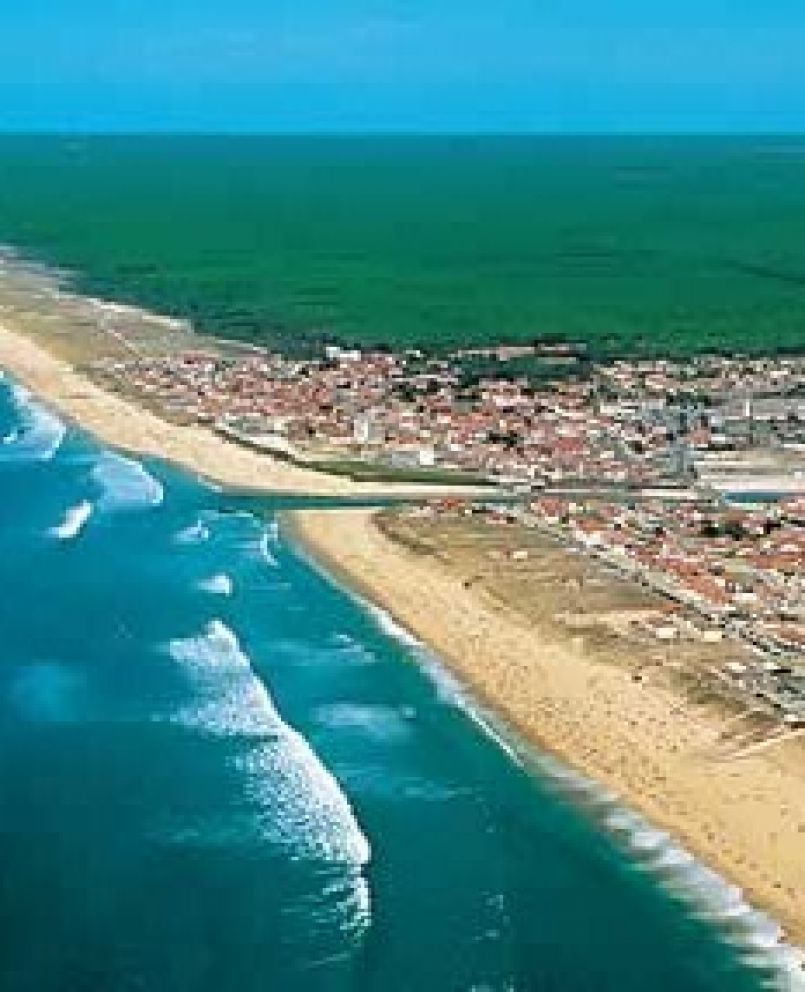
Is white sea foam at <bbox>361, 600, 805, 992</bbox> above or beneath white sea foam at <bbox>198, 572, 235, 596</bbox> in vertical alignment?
beneath

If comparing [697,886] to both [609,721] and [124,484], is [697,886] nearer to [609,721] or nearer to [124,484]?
[609,721]

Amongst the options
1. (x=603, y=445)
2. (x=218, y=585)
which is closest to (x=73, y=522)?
(x=218, y=585)

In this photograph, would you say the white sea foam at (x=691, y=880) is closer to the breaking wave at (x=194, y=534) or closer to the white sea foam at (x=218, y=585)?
the white sea foam at (x=218, y=585)

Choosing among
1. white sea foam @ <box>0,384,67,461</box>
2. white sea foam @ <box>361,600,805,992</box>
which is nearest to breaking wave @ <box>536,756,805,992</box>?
white sea foam @ <box>361,600,805,992</box>

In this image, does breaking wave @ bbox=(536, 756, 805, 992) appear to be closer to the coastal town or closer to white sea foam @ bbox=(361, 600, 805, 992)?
white sea foam @ bbox=(361, 600, 805, 992)

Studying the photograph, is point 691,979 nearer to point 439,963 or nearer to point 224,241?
point 439,963

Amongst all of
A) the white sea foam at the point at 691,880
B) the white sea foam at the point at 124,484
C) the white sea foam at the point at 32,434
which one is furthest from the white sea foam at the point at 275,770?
the white sea foam at the point at 32,434
